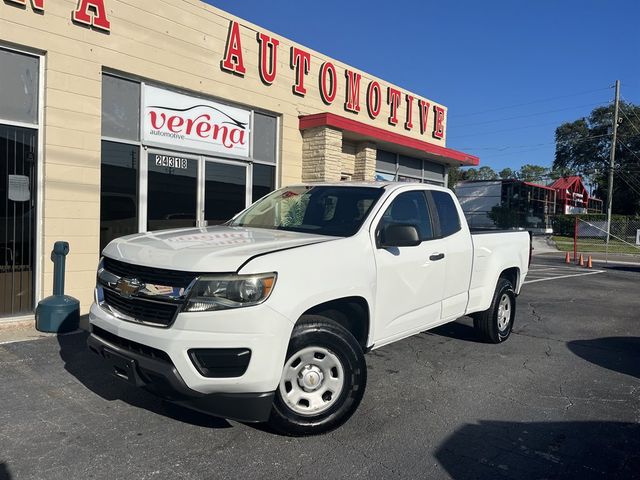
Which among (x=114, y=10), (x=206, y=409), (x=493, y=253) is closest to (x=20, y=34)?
(x=114, y=10)

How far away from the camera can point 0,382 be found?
15.1 ft

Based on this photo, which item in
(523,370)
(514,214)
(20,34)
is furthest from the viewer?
(514,214)

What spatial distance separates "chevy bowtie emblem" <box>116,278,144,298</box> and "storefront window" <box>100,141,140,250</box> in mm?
4387

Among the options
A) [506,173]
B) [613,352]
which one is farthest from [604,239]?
[506,173]

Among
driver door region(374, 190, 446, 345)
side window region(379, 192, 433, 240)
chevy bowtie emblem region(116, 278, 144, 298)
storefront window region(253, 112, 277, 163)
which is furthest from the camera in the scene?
storefront window region(253, 112, 277, 163)

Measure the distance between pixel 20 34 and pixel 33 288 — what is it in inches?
127

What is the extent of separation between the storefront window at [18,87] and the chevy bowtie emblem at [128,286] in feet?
14.2

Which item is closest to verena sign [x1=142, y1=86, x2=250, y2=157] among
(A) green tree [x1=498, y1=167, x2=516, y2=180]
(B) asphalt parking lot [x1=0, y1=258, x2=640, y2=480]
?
(B) asphalt parking lot [x1=0, y1=258, x2=640, y2=480]

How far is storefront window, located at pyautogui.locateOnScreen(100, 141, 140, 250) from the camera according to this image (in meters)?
7.60

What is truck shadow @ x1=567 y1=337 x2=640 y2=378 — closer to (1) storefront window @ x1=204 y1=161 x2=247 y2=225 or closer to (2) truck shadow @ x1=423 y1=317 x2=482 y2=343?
(2) truck shadow @ x1=423 y1=317 x2=482 y2=343

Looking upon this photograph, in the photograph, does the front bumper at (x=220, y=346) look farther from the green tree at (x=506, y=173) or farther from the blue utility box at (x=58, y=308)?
the green tree at (x=506, y=173)

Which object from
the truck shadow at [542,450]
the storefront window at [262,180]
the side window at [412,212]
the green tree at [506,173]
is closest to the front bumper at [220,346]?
the truck shadow at [542,450]

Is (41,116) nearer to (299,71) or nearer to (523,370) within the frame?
(299,71)

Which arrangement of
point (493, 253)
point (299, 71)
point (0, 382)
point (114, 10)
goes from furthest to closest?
1. point (299, 71)
2. point (114, 10)
3. point (493, 253)
4. point (0, 382)
